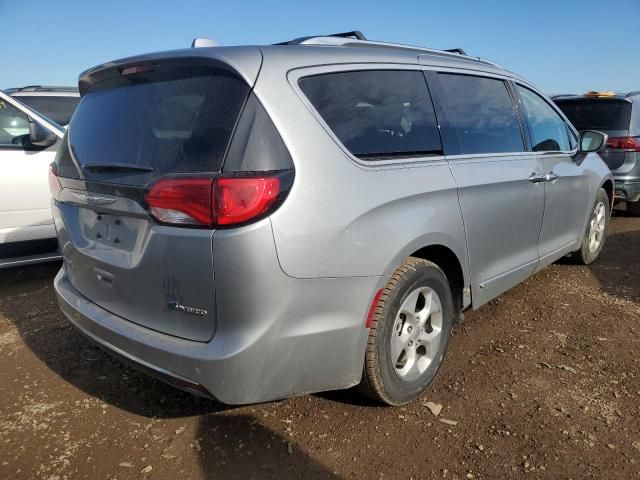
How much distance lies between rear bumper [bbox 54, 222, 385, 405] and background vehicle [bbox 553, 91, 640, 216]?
5.90 meters

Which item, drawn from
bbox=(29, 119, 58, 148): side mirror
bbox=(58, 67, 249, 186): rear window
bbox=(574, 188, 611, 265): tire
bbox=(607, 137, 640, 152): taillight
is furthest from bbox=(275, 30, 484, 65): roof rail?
bbox=(607, 137, 640, 152): taillight

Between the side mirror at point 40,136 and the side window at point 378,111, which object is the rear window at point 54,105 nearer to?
the side mirror at point 40,136

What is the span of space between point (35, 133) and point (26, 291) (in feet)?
4.72

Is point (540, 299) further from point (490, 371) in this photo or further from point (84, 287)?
point (84, 287)

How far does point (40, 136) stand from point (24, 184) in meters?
0.46

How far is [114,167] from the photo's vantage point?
7.10 ft

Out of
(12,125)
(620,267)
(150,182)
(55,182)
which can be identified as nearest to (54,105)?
(12,125)

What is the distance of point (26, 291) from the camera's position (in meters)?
4.50

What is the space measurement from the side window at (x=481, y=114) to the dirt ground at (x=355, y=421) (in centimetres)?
129

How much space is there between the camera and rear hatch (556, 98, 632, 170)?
261 inches

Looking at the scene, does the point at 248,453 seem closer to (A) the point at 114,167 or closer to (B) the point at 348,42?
(A) the point at 114,167

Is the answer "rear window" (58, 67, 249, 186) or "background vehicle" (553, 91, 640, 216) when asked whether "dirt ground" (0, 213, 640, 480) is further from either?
"background vehicle" (553, 91, 640, 216)

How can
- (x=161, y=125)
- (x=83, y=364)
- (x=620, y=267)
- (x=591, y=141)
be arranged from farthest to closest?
(x=620, y=267) < (x=591, y=141) < (x=83, y=364) < (x=161, y=125)

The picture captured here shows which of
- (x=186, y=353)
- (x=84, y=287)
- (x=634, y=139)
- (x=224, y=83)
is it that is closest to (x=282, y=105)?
(x=224, y=83)
